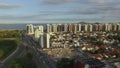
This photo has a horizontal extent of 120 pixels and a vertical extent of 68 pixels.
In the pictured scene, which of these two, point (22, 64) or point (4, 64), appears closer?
point (22, 64)

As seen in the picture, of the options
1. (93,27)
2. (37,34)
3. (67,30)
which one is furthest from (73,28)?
(37,34)

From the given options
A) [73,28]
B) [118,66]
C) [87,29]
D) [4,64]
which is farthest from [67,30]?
[118,66]

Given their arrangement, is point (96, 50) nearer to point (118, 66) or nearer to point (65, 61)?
point (65, 61)

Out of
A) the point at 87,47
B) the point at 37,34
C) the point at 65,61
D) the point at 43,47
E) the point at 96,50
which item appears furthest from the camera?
the point at 37,34

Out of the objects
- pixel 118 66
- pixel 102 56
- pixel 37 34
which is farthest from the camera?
pixel 37 34

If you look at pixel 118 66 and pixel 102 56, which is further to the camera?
pixel 102 56

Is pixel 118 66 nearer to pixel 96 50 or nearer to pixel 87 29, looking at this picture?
pixel 96 50

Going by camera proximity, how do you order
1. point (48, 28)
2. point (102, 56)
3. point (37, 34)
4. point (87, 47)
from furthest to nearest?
point (48, 28) → point (37, 34) → point (87, 47) → point (102, 56)

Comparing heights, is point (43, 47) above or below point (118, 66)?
below

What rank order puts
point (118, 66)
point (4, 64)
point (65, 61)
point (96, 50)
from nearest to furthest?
point (118, 66) → point (65, 61) → point (4, 64) → point (96, 50)
